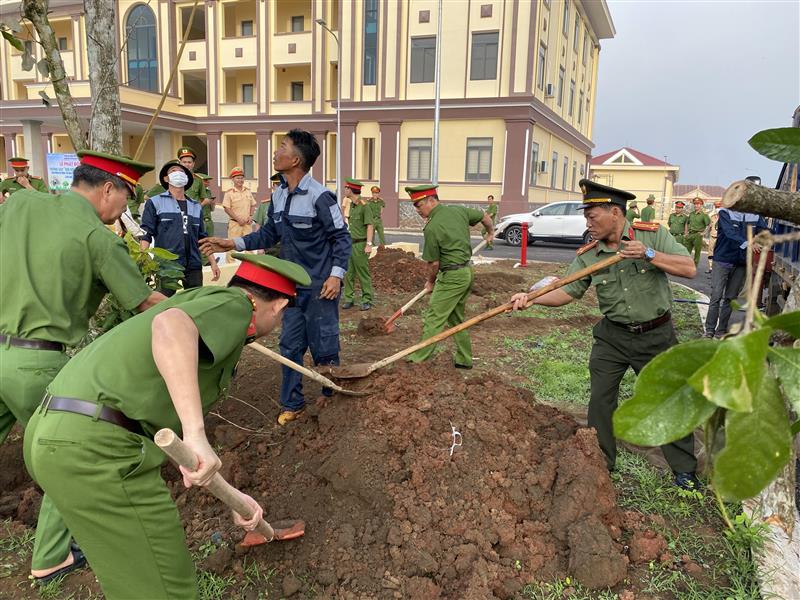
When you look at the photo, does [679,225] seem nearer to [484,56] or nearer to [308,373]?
[484,56]

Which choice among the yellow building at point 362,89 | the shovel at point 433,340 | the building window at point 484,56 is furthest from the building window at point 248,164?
the shovel at point 433,340

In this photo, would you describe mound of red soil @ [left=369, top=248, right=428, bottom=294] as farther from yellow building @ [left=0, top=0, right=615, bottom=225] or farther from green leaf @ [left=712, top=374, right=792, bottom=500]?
yellow building @ [left=0, top=0, right=615, bottom=225]

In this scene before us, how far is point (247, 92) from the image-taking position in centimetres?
2873

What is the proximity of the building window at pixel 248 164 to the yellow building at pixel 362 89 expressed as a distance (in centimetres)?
7

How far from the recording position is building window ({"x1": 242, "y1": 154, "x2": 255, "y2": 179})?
28.5 m

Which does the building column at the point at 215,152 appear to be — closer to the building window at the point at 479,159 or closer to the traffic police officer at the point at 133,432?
the building window at the point at 479,159

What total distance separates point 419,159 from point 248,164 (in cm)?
993

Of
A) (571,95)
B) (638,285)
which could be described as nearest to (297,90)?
(571,95)

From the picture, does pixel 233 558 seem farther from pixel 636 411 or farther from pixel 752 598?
pixel 636 411

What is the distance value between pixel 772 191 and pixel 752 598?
2219 mm

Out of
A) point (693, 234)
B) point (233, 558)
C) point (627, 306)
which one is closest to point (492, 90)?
point (693, 234)

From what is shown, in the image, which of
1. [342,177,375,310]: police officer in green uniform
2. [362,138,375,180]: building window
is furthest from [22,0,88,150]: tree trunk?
[362,138,375,180]: building window

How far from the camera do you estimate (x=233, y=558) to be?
106 inches

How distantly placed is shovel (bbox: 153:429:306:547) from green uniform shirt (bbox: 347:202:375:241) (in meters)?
6.59
